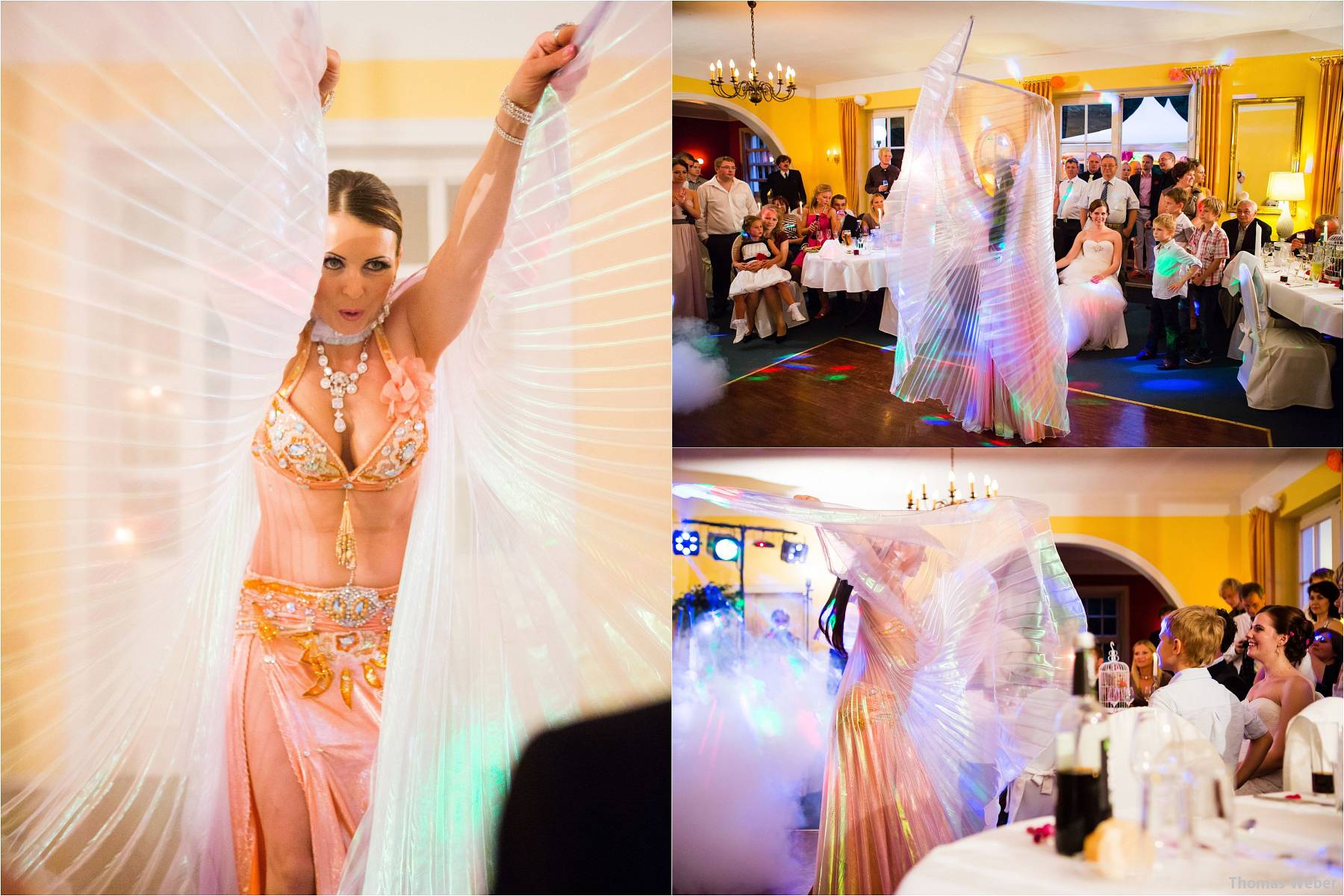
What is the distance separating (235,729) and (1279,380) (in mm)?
3059

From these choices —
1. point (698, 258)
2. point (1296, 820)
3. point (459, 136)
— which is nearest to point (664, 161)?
point (698, 258)

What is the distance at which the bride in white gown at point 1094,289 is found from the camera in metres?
3.27

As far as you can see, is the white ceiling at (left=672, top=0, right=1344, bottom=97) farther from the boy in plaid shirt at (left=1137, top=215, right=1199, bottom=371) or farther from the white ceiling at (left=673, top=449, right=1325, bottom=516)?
the white ceiling at (left=673, top=449, right=1325, bottom=516)

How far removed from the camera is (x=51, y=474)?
10.4 feet

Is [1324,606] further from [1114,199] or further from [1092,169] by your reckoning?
[1092,169]

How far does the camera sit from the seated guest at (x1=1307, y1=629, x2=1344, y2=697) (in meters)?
3.26

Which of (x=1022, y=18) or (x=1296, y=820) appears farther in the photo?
(x=1022, y=18)

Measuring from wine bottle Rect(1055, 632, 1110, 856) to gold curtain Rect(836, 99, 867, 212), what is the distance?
168cm

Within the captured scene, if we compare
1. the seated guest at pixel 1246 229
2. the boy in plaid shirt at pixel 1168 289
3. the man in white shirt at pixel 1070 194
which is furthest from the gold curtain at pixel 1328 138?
the man in white shirt at pixel 1070 194

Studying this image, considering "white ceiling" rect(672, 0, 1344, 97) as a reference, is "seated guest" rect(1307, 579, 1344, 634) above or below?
below

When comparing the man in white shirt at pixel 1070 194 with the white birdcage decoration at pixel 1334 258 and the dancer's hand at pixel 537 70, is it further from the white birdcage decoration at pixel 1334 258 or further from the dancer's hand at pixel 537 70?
the dancer's hand at pixel 537 70

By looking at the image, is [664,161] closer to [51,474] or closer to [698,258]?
[698,258]

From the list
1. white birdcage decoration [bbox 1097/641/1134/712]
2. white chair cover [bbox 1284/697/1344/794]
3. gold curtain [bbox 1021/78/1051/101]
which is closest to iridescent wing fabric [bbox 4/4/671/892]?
gold curtain [bbox 1021/78/1051/101]

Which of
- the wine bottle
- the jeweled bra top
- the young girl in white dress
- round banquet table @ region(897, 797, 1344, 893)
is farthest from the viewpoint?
the young girl in white dress
